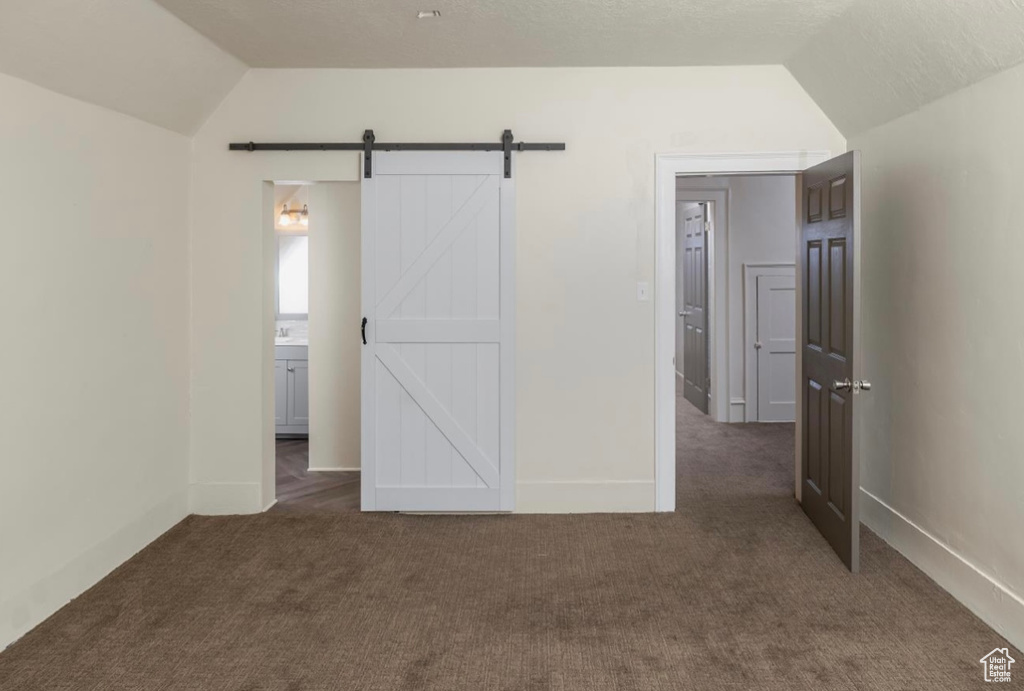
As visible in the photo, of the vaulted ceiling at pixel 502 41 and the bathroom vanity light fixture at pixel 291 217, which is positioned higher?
the vaulted ceiling at pixel 502 41

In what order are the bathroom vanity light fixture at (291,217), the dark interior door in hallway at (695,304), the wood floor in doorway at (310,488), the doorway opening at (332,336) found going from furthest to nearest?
the dark interior door in hallway at (695,304), the bathroom vanity light fixture at (291,217), the doorway opening at (332,336), the wood floor in doorway at (310,488)

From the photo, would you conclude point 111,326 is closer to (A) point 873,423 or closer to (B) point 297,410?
(B) point 297,410

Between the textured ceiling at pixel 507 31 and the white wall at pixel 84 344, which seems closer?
the white wall at pixel 84 344

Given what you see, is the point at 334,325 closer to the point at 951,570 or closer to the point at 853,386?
the point at 853,386

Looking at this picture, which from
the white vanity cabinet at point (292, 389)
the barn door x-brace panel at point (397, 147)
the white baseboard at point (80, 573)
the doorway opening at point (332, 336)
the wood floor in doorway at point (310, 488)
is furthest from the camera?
the white vanity cabinet at point (292, 389)

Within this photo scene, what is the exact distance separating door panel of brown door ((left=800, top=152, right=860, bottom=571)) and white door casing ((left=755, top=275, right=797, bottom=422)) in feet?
9.69

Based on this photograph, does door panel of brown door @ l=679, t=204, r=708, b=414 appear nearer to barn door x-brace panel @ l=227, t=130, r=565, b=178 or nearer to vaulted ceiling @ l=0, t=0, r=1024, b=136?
vaulted ceiling @ l=0, t=0, r=1024, b=136

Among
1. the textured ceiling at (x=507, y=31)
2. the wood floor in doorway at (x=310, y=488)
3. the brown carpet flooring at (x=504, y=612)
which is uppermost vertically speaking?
the textured ceiling at (x=507, y=31)

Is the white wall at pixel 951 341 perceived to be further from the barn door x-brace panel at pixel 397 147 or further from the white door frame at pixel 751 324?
the white door frame at pixel 751 324

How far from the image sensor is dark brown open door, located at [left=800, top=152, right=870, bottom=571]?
361 cm

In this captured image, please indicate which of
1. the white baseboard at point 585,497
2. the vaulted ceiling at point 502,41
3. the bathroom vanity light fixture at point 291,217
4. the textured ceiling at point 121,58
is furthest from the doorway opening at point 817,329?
the bathroom vanity light fixture at point 291,217

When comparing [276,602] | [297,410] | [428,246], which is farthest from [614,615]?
[297,410]

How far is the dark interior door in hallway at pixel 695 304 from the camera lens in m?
8.02

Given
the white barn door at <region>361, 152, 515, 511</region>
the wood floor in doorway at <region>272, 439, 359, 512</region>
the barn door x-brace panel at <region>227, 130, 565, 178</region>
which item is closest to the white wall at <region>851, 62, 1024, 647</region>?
the barn door x-brace panel at <region>227, 130, 565, 178</region>
